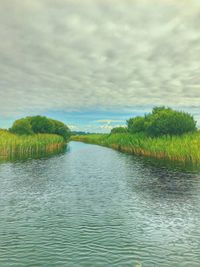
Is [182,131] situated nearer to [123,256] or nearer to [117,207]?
[117,207]

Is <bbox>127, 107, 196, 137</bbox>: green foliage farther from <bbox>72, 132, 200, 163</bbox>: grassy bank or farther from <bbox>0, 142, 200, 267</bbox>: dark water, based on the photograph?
<bbox>0, 142, 200, 267</bbox>: dark water

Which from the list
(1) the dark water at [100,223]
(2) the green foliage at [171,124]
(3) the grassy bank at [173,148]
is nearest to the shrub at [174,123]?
(2) the green foliage at [171,124]

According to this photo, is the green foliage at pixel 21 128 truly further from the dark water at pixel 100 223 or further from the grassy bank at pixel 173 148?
the dark water at pixel 100 223

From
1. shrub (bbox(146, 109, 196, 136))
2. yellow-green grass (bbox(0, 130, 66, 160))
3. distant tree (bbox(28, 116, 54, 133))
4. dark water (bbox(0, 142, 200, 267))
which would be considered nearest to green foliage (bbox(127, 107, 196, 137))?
shrub (bbox(146, 109, 196, 136))

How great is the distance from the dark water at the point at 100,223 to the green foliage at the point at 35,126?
46.9m

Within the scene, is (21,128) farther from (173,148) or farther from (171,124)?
(173,148)

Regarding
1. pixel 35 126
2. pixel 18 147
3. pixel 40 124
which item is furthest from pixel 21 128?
pixel 18 147

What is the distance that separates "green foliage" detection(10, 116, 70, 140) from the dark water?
46913 millimetres

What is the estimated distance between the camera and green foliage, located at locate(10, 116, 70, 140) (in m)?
70.0

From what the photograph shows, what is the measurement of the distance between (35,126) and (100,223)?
76.0 meters

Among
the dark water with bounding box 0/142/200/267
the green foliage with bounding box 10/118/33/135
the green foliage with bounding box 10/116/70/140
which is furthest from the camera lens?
the green foliage with bounding box 10/116/70/140

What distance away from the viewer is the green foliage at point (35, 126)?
230 ft

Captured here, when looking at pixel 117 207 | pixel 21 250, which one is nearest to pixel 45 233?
pixel 21 250

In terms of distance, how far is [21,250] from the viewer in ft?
34.5
